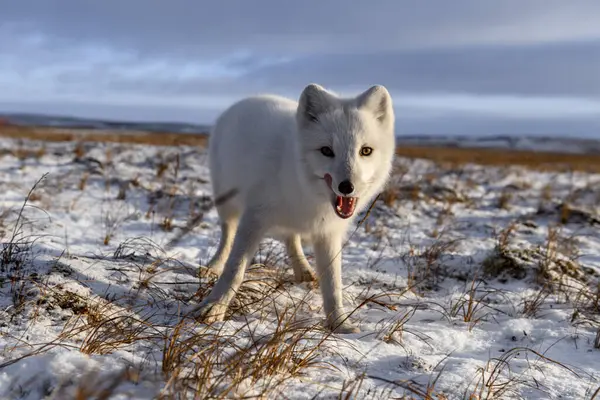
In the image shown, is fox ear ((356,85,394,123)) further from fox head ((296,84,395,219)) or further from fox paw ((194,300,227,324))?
fox paw ((194,300,227,324))

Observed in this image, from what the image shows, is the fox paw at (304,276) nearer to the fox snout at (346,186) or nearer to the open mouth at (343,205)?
the open mouth at (343,205)

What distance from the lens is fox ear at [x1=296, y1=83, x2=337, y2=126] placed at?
297 cm

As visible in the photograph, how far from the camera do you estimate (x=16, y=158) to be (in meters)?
9.88

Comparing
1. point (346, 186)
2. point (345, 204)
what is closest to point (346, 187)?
point (346, 186)

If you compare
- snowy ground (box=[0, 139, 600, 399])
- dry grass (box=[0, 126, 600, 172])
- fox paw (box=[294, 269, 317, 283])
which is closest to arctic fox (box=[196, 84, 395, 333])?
snowy ground (box=[0, 139, 600, 399])

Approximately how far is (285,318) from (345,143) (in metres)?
1.12

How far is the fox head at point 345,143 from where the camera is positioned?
2.69m

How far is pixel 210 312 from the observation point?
116 inches

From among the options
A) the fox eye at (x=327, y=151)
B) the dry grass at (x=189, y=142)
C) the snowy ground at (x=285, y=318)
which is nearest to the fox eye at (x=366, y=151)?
the fox eye at (x=327, y=151)

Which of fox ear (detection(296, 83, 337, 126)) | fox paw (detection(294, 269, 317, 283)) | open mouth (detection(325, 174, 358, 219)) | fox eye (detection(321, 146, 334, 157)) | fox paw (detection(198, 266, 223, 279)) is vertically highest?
fox ear (detection(296, 83, 337, 126))

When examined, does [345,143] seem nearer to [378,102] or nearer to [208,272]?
[378,102]

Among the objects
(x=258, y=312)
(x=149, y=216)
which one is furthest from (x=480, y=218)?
(x=258, y=312)

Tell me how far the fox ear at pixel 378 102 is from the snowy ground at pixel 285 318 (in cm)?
107

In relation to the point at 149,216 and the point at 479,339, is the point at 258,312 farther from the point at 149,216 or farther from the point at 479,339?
the point at 149,216
